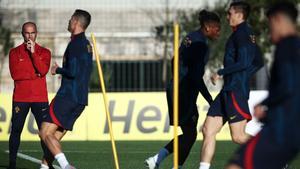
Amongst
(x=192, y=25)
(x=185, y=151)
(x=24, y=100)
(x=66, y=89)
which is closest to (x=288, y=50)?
(x=66, y=89)

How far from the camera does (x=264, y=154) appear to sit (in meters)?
7.80

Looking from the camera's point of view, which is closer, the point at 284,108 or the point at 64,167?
the point at 284,108

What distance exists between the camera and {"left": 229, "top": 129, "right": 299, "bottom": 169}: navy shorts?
7.73 metres

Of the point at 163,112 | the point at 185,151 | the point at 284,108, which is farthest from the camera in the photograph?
the point at 163,112

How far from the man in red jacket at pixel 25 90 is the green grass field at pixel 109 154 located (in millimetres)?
966

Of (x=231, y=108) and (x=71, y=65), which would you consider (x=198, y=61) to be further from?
(x=71, y=65)

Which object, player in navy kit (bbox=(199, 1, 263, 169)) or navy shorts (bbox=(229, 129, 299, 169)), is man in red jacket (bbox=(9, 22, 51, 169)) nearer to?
player in navy kit (bbox=(199, 1, 263, 169))

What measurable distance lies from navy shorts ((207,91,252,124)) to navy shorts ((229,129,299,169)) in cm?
404

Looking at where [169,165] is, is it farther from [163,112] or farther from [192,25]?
[192,25]

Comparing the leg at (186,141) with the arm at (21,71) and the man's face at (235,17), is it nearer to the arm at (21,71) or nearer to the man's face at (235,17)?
the man's face at (235,17)

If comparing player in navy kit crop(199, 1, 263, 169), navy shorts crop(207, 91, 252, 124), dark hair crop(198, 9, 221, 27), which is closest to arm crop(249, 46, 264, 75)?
player in navy kit crop(199, 1, 263, 169)

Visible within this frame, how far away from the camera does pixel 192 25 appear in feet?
110

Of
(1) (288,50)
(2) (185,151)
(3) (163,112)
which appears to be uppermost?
(1) (288,50)

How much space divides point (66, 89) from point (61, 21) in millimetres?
22772
